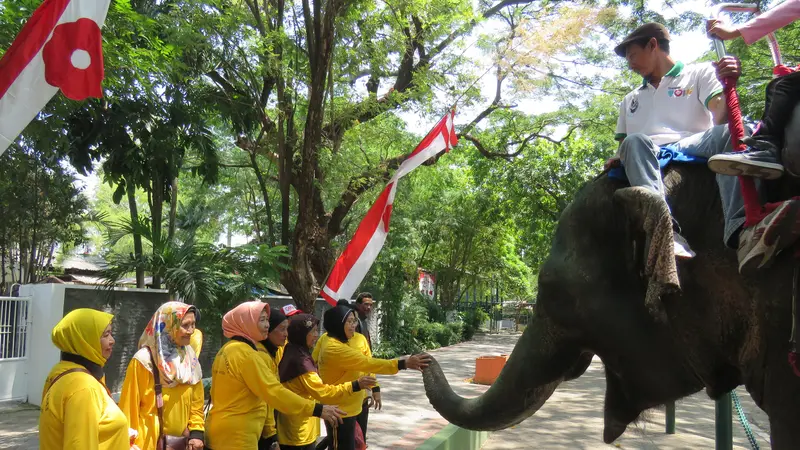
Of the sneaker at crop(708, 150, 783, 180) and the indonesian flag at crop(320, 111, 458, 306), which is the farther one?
the indonesian flag at crop(320, 111, 458, 306)

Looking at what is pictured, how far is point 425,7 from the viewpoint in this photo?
423 inches

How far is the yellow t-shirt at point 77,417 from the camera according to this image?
2629 mm

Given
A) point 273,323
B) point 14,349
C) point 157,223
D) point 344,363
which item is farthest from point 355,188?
point 273,323

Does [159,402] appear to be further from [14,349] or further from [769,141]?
[14,349]

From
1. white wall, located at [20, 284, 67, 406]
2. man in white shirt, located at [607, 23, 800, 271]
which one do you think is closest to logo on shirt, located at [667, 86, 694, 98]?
man in white shirt, located at [607, 23, 800, 271]

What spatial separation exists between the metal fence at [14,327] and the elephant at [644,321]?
29.3ft

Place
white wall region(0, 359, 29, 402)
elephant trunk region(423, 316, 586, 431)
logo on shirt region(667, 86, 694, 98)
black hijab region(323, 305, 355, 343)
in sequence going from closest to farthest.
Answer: elephant trunk region(423, 316, 586, 431)
logo on shirt region(667, 86, 694, 98)
black hijab region(323, 305, 355, 343)
white wall region(0, 359, 29, 402)

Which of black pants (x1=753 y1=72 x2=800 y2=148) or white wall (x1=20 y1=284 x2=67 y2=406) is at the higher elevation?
black pants (x1=753 y1=72 x2=800 y2=148)

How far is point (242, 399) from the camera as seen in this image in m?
4.05

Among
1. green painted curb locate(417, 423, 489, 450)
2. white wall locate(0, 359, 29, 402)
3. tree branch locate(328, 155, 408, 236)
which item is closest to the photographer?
green painted curb locate(417, 423, 489, 450)

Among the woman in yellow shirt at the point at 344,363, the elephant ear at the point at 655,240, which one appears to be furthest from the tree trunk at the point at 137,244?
the elephant ear at the point at 655,240

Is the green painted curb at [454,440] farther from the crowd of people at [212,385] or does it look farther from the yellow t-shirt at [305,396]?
the yellow t-shirt at [305,396]

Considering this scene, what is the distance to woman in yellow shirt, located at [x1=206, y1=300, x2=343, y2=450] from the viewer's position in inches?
156

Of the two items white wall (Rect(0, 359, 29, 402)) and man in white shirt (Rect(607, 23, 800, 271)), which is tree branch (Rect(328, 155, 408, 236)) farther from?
man in white shirt (Rect(607, 23, 800, 271))
